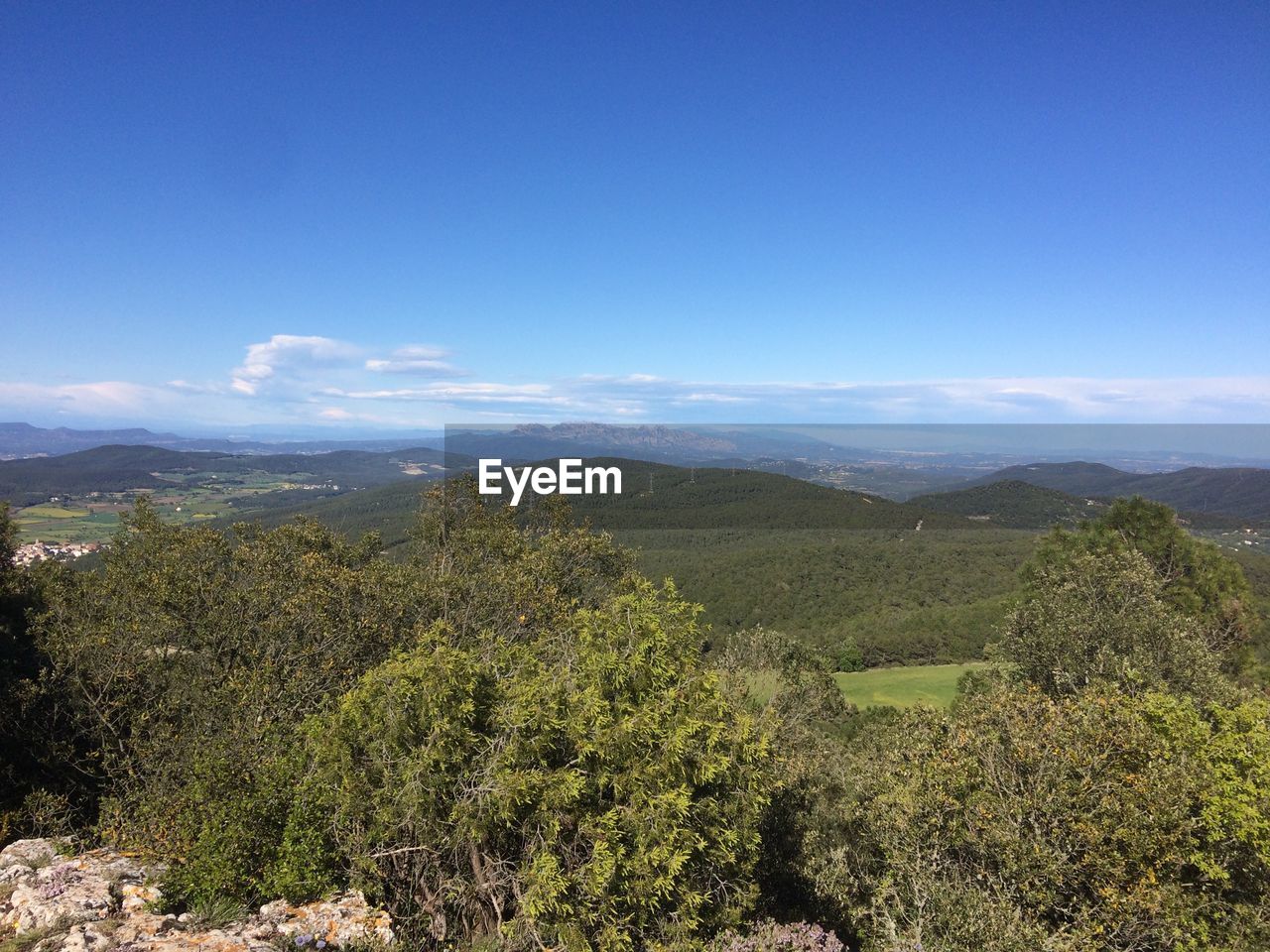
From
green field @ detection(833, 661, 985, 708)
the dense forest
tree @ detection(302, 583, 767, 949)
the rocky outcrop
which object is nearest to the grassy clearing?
the dense forest

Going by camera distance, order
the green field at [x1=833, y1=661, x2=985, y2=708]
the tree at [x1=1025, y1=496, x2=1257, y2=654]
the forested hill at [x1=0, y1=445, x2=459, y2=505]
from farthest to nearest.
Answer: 1. the forested hill at [x1=0, y1=445, x2=459, y2=505]
2. the green field at [x1=833, y1=661, x2=985, y2=708]
3. the tree at [x1=1025, y1=496, x2=1257, y2=654]

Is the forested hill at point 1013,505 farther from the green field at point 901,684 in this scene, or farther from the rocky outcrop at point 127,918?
the rocky outcrop at point 127,918

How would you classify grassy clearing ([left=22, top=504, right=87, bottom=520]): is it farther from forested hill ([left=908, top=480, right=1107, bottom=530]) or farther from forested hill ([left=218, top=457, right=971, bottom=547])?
forested hill ([left=908, top=480, right=1107, bottom=530])

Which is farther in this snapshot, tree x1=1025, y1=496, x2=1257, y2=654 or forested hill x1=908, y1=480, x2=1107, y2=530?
forested hill x1=908, y1=480, x2=1107, y2=530

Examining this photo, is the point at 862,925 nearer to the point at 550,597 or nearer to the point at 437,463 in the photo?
the point at 550,597

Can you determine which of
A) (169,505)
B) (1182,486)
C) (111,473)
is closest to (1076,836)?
(169,505)

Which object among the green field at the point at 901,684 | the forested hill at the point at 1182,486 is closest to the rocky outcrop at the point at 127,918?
the green field at the point at 901,684

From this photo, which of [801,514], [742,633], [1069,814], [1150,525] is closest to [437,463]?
[801,514]
